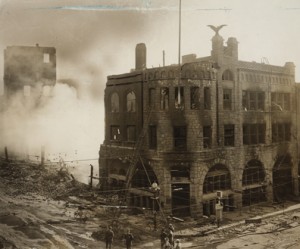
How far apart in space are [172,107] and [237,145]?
26.6ft

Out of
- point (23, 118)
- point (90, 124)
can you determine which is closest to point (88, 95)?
point (90, 124)

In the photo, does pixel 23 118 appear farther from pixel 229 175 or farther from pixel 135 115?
pixel 229 175

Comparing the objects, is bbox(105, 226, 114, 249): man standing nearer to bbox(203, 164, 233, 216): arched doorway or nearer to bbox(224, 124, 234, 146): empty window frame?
bbox(203, 164, 233, 216): arched doorway

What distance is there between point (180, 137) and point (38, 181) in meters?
20.9

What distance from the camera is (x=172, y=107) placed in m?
29.7

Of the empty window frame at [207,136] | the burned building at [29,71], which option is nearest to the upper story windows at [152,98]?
the empty window frame at [207,136]

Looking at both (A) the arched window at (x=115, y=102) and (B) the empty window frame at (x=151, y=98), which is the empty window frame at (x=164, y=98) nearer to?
(B) the empty window frame at (x=151, y=98)

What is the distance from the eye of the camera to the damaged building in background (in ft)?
97.5

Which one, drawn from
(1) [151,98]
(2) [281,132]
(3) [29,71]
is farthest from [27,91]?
(2) [281,132]

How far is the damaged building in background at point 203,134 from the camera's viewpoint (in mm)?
29719

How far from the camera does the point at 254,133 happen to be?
3512cm

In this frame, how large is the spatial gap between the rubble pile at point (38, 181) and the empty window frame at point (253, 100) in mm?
20220

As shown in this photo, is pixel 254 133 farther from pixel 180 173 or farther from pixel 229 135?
pixel 180 173

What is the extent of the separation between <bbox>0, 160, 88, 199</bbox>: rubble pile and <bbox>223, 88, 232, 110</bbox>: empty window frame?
60.6 ft
